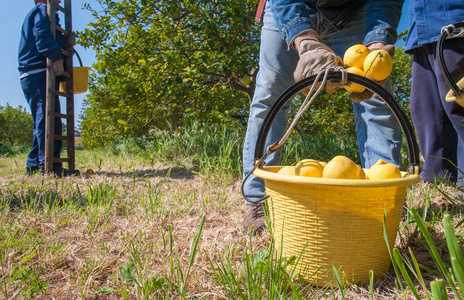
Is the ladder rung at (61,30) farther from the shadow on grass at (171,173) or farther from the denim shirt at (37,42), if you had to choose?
the shadow on grass at (171,173)

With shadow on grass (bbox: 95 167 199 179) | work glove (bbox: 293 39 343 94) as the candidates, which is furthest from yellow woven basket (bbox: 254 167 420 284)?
shadow on grass (bbox: 95 167 199 179)

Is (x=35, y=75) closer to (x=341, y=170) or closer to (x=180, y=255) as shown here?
(x=180, y=255)

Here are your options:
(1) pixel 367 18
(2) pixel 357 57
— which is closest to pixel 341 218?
(2) pixel 357 57

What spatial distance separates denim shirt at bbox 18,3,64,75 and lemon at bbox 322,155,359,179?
A: 343cm

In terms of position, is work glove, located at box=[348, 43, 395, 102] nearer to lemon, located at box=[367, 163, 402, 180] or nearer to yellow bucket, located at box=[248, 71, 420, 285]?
yellow bucket, located at box=[248, 71, 420, 285]

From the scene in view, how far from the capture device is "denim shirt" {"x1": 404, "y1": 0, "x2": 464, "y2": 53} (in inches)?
62.0

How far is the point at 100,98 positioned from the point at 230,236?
→ 3.21m

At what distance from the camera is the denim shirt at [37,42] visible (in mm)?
3369

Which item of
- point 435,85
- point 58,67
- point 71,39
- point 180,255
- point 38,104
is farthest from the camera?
point 71,39

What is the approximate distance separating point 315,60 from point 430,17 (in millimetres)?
939

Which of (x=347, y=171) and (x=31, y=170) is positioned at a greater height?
(x=347, y=171)

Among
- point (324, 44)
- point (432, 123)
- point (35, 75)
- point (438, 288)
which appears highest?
point (35, 75)

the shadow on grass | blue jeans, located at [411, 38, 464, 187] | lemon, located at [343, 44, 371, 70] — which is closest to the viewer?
lemon, located at [343, 44, 371, 70]

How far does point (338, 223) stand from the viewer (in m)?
1.01
